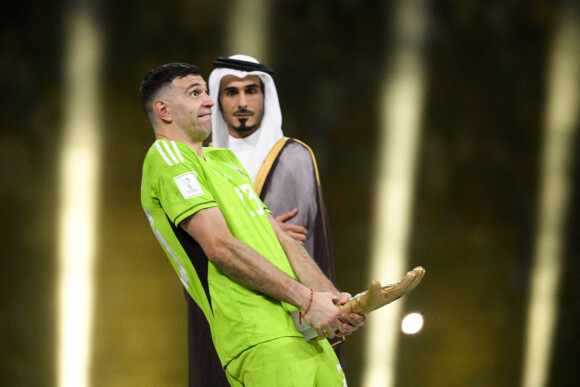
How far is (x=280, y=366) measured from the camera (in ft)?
5.49

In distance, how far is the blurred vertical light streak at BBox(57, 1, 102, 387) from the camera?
3113 millimetres

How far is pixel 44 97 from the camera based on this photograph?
309cm

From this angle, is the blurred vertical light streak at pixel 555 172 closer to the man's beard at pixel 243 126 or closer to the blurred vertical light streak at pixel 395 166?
the blurred vertical light streak at pixel 395 166

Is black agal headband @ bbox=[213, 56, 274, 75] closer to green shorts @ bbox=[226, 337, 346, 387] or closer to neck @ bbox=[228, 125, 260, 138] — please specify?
neck @ bbox=[228, 125, 260, 138]

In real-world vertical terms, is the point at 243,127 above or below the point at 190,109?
below

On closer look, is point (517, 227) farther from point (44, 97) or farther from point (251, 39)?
point (44, 97)

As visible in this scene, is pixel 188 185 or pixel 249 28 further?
pixel 249 28

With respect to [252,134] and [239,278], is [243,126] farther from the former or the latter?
[239,278]

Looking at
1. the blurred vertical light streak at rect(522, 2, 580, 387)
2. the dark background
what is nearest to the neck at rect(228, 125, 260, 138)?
the dark background

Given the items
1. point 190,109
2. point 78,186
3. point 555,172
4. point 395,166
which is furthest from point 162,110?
point 555,172

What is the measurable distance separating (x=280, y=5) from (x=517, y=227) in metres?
1.67

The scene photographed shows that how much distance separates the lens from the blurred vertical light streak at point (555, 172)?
3629 mm

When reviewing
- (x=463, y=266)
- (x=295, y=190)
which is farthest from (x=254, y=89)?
(x=463, y=266)

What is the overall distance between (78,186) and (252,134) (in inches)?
36.7
